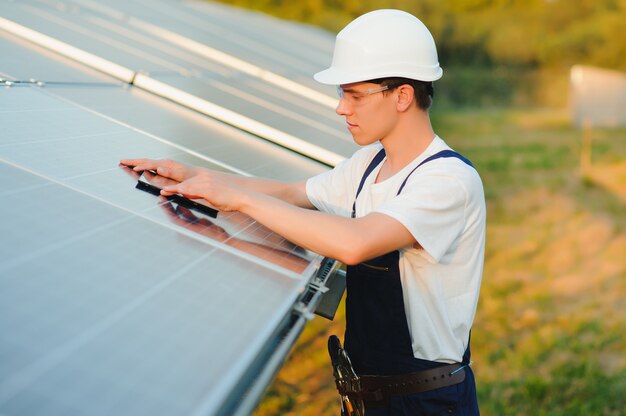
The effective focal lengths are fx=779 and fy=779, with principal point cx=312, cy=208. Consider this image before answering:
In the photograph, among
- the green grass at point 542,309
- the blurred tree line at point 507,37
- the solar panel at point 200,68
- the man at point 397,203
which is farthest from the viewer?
the blurred tree line at point 507,37

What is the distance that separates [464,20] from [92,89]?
106ft

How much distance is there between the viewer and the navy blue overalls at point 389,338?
94.7 inches

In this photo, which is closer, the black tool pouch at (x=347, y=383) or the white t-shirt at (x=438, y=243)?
the white t-shirt at (x=438, y=243)

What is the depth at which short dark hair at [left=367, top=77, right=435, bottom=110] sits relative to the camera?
2416mm

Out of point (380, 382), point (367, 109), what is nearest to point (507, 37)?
point (367, 109)

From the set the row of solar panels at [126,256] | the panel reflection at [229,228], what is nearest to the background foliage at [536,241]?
the row of solar panels at [126,256]

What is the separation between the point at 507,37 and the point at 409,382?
3272 centimetres

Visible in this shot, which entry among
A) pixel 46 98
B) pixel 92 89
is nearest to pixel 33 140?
pixel 46 98

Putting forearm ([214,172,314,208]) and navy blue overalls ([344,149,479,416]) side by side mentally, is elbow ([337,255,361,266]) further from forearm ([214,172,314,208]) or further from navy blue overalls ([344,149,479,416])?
forearm ([214,172,314,208])

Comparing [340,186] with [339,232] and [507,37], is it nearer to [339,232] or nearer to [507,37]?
[339,232]

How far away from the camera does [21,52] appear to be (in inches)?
152

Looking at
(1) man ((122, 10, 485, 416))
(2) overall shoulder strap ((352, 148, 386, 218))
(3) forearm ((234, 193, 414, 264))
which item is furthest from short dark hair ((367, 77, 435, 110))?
(3) forearm ((234, 193, 414, 264))

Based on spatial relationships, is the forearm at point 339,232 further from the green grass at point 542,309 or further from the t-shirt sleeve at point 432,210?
the green grass at point 542,309

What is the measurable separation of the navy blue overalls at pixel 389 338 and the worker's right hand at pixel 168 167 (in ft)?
1.88
